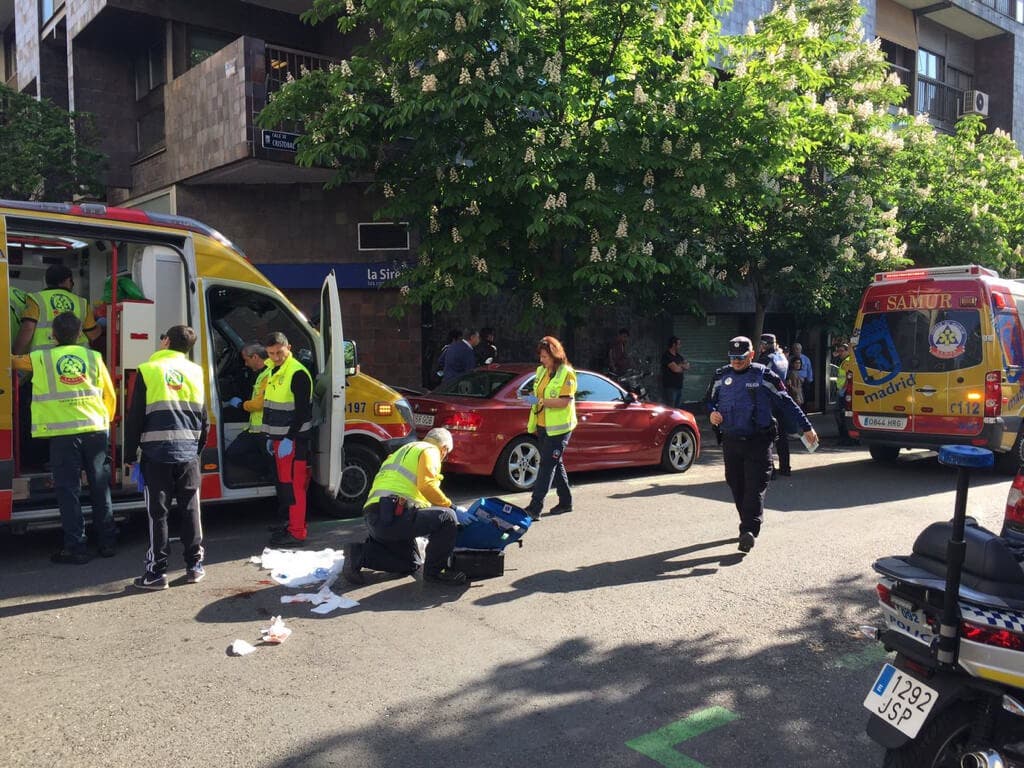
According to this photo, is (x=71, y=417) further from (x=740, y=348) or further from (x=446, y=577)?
(x=740, y=348)

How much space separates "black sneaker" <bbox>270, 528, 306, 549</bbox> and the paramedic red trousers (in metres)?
0.03

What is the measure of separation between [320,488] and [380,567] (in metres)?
2.32

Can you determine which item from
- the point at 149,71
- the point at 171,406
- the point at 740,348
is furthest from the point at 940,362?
the point at 149,71

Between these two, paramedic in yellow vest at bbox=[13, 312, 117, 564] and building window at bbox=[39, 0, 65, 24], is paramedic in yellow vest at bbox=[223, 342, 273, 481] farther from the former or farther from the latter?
building window at bbox=[39, 0, 65, 24]

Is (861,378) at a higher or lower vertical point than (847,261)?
lower

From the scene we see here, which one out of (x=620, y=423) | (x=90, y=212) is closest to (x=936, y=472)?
(x=620, y=423)

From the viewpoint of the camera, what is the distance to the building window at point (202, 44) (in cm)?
1579

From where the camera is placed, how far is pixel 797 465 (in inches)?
469

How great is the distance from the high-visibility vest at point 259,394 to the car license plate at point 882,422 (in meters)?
8.10

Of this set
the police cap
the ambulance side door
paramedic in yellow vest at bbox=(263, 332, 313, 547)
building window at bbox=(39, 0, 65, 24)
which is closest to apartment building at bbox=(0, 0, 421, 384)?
building window at bbox=(39, 0, 65, 24)

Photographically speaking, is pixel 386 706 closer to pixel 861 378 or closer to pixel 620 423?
pixel 620 423

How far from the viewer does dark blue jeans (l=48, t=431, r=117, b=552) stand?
20.4 ft

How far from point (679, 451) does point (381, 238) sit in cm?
661

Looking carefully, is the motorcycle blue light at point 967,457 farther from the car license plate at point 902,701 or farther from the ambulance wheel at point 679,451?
the ambulance wheel at point 679,451
